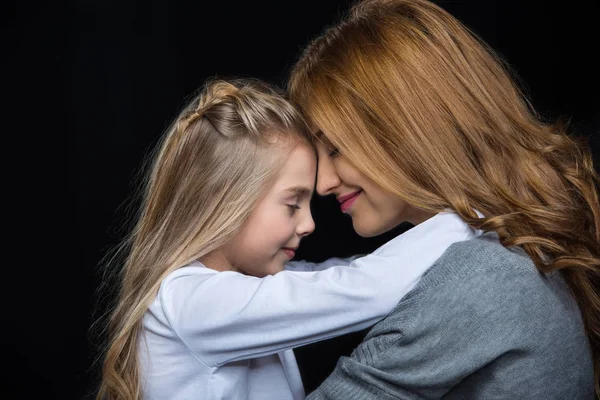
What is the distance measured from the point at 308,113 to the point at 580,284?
2.24 ft

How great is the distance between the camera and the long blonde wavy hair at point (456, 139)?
5.01ft

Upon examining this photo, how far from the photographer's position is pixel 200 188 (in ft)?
5.56

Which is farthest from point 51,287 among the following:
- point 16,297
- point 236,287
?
point 236,287

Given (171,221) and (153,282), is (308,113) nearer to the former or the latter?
(171,221)

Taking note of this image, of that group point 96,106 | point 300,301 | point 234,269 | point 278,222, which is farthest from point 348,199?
point 96,106

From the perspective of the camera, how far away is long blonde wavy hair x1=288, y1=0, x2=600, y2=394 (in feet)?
5.01

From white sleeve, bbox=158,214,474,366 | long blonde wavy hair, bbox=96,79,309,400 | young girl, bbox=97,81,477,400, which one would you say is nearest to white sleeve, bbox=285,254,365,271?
young girl, bbox=97,81,477,400

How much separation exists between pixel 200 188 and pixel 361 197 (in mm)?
366

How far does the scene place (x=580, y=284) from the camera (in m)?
1.56

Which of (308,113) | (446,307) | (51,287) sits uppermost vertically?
(308,113)

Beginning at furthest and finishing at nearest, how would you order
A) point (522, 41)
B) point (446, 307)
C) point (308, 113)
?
point (522, 41) < point (308, 113) < point (446, 307)

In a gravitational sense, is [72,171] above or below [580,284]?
above

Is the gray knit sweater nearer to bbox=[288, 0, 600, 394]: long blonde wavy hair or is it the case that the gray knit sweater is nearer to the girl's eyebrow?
bbox=[288, 0, 600, 394]: long blonde wavy hair

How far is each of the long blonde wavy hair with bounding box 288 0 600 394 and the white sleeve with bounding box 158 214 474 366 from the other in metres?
0.12
